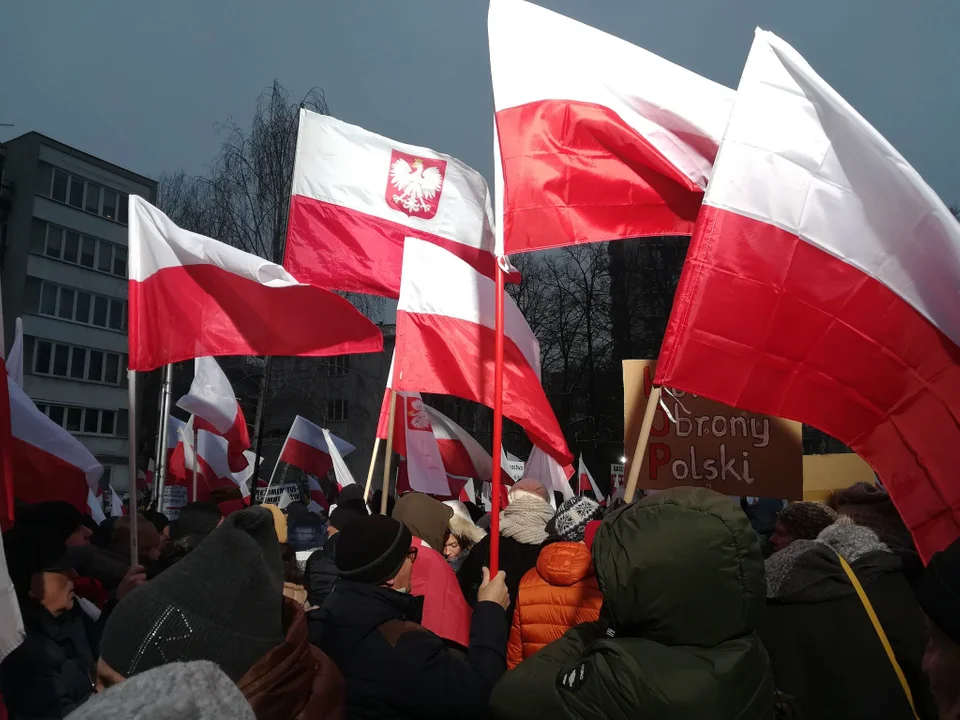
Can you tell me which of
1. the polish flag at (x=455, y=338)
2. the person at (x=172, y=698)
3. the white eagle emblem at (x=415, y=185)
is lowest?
the person at (x=172, y=698)

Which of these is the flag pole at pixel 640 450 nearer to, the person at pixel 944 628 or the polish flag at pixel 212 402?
the person at pixel 944 628

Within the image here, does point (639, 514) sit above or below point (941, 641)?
above

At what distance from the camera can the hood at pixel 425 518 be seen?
16.9ft

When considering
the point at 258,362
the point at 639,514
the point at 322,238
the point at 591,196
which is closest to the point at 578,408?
the point at 258,362

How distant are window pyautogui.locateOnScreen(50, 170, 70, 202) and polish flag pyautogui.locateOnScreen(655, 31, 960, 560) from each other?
44919mm

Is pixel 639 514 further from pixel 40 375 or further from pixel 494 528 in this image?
pixel 40 375

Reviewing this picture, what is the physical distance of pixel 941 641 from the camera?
1.79 m

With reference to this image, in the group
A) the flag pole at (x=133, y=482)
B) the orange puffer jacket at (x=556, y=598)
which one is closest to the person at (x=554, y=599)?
the orange puffer jacket at (x=556, y=598)

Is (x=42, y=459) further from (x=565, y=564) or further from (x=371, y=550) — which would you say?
(x=565, y=564)

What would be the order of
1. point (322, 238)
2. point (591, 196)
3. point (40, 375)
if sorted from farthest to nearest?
point (40, 375), point (322, 238), point (591, 196)

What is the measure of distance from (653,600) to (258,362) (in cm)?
3033

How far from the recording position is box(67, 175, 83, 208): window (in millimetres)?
42875

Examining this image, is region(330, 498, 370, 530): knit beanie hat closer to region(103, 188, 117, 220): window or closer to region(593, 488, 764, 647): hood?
region(593, 488, 764, 647): hood

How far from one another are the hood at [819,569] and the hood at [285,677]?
1711mm
